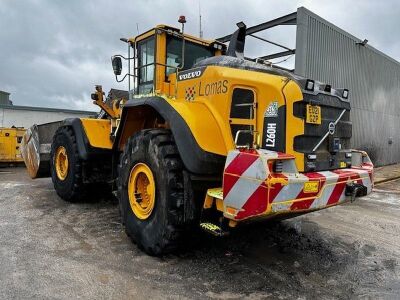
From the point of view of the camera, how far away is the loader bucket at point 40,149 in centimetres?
754

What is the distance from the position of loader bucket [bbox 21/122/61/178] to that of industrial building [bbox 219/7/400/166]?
7.10 metres

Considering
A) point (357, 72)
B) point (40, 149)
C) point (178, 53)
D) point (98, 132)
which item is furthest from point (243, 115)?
point (357, 72)

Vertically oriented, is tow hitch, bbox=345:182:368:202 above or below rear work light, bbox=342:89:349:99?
below

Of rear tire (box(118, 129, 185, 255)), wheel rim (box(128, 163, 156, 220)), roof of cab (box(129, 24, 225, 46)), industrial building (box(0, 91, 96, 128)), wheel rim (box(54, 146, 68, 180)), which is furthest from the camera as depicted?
industrial building (box(0, 91, 96, 128))

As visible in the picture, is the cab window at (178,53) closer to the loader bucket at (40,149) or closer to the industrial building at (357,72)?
the loader bucket at (40,149)

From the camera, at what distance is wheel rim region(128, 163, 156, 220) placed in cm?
430

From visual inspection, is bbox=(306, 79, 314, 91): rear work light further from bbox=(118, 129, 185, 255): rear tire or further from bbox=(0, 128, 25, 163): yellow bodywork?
bbox=(0, 128, 25, 163): yellow bodywork

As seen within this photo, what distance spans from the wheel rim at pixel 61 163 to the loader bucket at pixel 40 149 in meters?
0.81

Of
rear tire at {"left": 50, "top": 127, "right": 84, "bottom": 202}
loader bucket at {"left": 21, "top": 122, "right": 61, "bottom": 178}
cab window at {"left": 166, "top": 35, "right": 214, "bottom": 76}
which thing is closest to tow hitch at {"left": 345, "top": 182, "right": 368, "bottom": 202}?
cab window at {"left": 166, "top": 35, "right": 214, "bottom": 76}

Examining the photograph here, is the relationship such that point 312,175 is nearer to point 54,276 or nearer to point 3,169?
point 54,276

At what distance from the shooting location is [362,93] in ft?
49.1

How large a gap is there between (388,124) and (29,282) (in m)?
17.0

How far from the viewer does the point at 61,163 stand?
272 inches

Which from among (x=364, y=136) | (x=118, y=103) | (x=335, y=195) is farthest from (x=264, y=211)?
(x=364, y=136)
